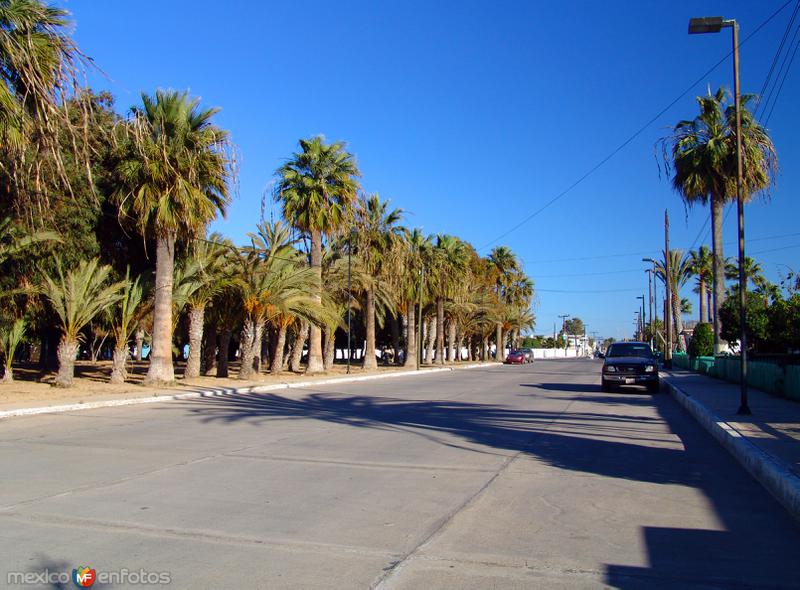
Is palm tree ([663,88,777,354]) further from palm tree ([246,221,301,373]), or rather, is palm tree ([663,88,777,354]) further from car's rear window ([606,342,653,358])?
palm tree ([246,221,301,373])

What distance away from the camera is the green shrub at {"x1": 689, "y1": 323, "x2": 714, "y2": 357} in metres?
40.7

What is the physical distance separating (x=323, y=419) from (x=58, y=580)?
1064 cm

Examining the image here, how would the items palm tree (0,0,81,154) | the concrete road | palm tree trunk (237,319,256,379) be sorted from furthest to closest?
palm tree trunk (237,319,256,379)
palm tree (0,0,81,154)
the concrete road

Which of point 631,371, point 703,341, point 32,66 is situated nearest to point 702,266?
point 703,341

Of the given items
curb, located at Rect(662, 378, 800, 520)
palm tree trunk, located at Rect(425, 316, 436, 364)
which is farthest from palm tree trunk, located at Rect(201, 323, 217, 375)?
palm tree trunk, located at Rect(425, 316, 436, 364)

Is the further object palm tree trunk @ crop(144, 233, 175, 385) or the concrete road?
palm tree trunk @ crop(144, 233, 175, 385)

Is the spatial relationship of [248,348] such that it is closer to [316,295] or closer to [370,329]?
[316,295]

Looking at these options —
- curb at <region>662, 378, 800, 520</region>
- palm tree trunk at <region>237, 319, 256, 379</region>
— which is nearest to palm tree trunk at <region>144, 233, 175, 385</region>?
palm tree trunk at <region>237, 319, 256, 379</region>

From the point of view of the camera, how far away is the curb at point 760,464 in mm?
7281

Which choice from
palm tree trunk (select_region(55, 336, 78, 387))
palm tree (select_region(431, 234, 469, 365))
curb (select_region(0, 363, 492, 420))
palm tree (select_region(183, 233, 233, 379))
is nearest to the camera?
curb (select_region(0, 363, 492, 420))

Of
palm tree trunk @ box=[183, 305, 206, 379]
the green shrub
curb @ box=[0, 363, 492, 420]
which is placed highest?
the green shrub

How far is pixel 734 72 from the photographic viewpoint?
16422mm

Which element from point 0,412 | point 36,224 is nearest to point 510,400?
point 0,412

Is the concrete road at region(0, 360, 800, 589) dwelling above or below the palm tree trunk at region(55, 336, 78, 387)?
below
